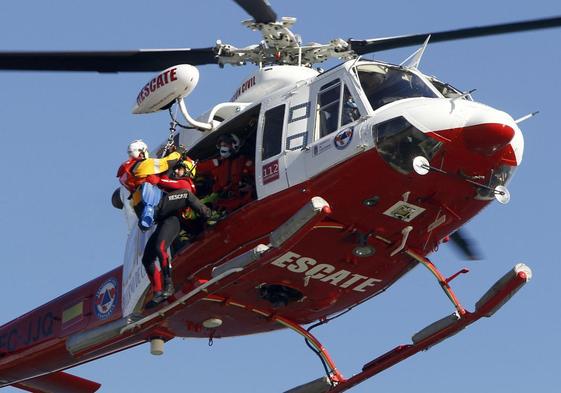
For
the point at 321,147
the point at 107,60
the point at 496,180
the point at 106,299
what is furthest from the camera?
the point at 106,299

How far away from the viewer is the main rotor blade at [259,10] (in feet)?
55.1

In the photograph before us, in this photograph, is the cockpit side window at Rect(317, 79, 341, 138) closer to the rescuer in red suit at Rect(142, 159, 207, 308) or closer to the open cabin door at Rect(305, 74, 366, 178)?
the open cabin door at Rect(305, 74, 366, 178)

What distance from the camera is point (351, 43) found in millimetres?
18094

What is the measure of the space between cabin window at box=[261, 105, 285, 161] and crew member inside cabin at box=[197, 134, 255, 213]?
0.54 meters

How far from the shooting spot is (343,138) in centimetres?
1533

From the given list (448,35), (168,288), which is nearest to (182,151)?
(168,288)

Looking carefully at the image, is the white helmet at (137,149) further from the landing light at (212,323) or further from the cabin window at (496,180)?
the cabin window at (496,180)

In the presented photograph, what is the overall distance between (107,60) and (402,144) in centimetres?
449

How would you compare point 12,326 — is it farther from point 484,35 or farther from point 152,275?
point 484,35

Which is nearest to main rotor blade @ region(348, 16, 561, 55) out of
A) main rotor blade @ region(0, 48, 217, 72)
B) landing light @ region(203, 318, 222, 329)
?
main rotor blade @ region(0, 48, 217, 72)

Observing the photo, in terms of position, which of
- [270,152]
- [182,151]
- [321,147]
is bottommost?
[321,147]

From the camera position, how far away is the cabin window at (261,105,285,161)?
52.4 feet

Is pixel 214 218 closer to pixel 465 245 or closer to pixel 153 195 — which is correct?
pixel 153 195

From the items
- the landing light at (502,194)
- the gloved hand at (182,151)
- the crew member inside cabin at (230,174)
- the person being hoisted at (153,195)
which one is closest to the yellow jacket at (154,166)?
the person being hoisted at (153,195)
